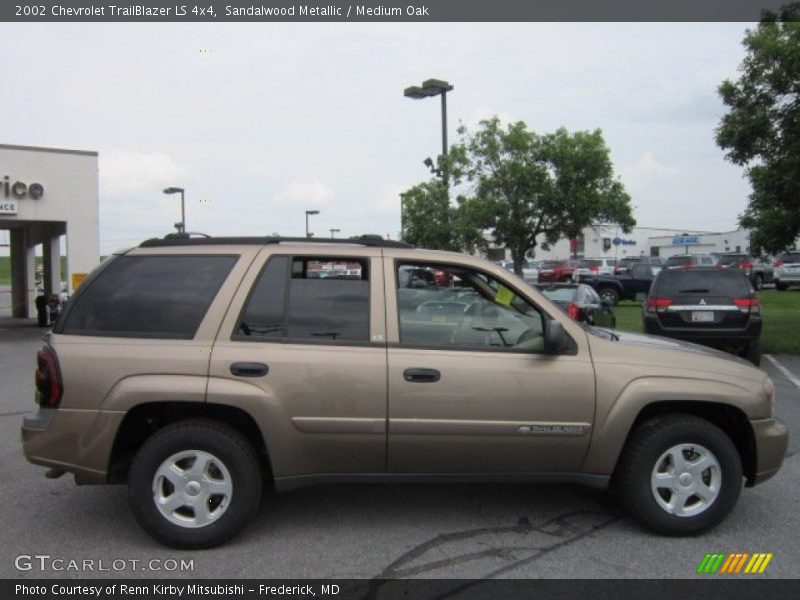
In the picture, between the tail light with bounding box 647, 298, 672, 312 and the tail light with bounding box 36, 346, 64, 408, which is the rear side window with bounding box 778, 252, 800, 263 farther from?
the tail light with bounding box 36, 346, 64, 408

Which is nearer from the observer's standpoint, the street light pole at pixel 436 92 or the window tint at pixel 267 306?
the window tint at pixel 267 306

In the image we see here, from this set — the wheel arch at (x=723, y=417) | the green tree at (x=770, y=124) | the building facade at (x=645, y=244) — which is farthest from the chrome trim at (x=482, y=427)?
the building facade at (x=645, y=244)

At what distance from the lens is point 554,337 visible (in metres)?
4.26

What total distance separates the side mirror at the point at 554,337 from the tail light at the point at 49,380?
281cm

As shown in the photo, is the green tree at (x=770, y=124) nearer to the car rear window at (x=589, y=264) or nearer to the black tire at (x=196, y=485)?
the black tire at (x=196, y=485)

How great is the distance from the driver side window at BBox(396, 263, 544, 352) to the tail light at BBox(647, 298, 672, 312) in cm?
724

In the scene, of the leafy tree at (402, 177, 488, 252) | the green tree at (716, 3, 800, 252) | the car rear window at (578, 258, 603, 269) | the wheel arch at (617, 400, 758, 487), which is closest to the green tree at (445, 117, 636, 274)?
the leafy tree at (402, 177, 488, 252)

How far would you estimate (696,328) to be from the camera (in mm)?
10898

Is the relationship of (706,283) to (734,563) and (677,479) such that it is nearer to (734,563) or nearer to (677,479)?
(677,479)

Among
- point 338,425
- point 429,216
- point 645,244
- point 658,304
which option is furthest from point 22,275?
point 645,244

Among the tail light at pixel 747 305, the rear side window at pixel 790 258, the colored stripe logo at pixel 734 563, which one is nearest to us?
the colored stripe logo at pixel 734 563

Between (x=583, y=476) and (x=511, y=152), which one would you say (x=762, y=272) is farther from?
(x=583, y=476)

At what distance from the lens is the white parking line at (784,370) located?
10148 millimetres

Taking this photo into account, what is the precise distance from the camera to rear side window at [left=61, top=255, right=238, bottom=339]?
4.32 metres
